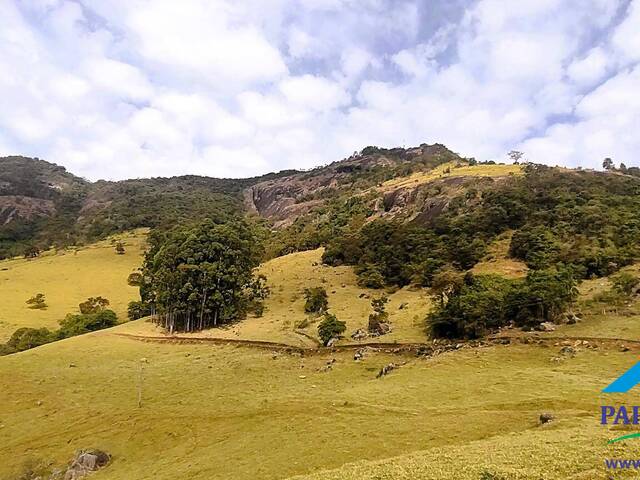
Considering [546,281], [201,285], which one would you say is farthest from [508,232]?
[201,285]

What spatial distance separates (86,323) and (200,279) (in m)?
24.6

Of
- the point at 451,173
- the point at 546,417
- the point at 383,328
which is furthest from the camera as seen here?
the point at 451,173

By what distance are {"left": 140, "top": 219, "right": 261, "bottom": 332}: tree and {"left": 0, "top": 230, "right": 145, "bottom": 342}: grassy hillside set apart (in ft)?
77.6

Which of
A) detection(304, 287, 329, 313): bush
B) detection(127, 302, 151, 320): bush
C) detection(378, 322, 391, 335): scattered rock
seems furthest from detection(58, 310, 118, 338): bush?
detection(378, 322, 391, 335): scattered rock

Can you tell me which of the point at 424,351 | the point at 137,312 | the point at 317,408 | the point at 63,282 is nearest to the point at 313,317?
the point at 424,351

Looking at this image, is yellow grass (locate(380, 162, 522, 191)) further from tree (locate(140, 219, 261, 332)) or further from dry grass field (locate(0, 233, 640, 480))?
dry grass field (locate(0, 233, 640, 480))

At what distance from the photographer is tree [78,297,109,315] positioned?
80.3m

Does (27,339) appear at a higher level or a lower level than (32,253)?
lower

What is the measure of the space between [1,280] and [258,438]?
346 ft

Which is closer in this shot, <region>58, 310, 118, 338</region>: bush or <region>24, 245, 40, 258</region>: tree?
<region>58, 310, 118, 338</region>: bush

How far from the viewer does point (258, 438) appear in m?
24.8

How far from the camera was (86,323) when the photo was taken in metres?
69.9

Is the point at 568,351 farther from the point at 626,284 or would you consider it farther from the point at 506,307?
the point at 626,284

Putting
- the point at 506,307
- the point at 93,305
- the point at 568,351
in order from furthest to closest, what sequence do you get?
the point at 93,305
the point at 506,307
the point at 568,351
